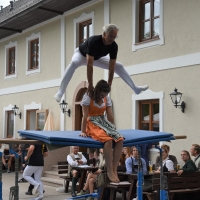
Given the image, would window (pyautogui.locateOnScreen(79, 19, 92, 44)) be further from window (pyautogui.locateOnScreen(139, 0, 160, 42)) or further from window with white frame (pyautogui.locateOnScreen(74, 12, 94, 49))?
window (pyautogui.locateOnScreen(139, 0, 160, 42))

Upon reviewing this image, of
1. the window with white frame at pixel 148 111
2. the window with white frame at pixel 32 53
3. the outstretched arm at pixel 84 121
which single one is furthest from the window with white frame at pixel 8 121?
the outstretched arm at pixel 84 121

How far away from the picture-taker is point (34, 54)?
60.5ft

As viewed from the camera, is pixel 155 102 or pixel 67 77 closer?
pixel 67 77

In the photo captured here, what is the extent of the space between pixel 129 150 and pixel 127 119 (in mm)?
1907

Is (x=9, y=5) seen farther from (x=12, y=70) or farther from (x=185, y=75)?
(x=185, y=75)

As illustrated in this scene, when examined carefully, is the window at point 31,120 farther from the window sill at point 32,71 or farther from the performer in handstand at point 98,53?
the performer in handstand at point 98,53

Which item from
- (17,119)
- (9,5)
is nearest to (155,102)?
(17,119)

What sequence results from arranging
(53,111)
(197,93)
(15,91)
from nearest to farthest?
(197,93) → (53,111) → (15,91)

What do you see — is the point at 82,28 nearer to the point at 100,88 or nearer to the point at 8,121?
the point at 8,121

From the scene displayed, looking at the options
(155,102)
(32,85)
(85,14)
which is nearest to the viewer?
(155,102)

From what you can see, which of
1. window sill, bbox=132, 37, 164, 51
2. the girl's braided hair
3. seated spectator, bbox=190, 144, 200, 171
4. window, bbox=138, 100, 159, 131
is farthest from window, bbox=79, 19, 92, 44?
the girl's braided hair

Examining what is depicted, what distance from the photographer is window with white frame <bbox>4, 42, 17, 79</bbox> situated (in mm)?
19727

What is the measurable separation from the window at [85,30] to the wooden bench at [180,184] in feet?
24.1

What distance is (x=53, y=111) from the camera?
659 inches
